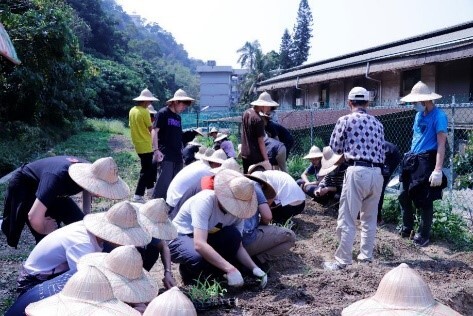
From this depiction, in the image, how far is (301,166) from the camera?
880cm

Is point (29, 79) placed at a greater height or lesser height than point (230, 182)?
greater

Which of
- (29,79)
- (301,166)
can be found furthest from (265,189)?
(29,79)

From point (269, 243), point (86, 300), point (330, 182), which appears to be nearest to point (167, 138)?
point (330, 182)

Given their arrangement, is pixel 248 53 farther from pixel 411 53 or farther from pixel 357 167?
pixel 357 167

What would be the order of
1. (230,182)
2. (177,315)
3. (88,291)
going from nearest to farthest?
1. (177,315)
2. (88,291)
3. (230,182)

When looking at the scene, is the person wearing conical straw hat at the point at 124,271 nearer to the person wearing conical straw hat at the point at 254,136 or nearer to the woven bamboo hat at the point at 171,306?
the woven bamboo hat at the point at 171,306

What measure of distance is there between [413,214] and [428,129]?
1191 mm

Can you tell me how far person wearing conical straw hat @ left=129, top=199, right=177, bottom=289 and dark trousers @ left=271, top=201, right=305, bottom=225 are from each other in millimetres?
1823

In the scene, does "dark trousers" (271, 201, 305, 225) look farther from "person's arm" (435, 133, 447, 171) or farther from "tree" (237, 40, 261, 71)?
"tree" (237, 40, 261, 71)

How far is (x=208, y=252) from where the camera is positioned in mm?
3309

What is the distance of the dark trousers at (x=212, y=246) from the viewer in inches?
140

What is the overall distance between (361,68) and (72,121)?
11.8 m

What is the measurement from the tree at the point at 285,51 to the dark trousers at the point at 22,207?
149 ft

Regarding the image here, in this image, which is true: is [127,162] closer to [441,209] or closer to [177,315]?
[441,209]
